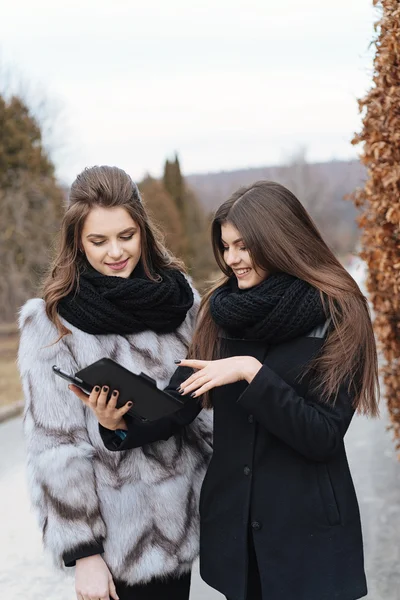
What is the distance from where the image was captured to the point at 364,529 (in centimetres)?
448

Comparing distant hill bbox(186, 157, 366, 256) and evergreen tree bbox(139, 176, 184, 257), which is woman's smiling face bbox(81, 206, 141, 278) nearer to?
evergreen tree bbox(139, 176, 184, 257)

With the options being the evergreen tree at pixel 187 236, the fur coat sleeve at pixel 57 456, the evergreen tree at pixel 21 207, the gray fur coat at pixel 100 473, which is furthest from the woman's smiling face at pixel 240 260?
the evergreen tree at pixel 187 236

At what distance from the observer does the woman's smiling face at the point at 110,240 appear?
7.47 ft

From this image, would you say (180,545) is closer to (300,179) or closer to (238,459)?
(238,459)

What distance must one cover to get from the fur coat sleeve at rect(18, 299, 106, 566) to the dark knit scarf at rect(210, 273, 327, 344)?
0.58 metres

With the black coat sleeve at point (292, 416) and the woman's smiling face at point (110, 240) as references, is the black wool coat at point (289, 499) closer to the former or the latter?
the black coat sleeve at point (292, 416)

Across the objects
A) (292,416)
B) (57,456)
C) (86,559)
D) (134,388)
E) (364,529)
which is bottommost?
(364,529)

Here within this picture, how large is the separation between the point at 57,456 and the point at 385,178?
6.87 feet

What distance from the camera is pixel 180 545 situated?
7.75ft

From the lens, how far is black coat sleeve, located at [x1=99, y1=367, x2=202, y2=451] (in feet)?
7.08

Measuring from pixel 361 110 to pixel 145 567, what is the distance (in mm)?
2591

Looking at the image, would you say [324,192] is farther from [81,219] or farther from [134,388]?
[134,388]

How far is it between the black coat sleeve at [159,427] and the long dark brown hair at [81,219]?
372 millimetres

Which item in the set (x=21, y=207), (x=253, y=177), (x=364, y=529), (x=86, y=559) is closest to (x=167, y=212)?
(x=21, y=207)
